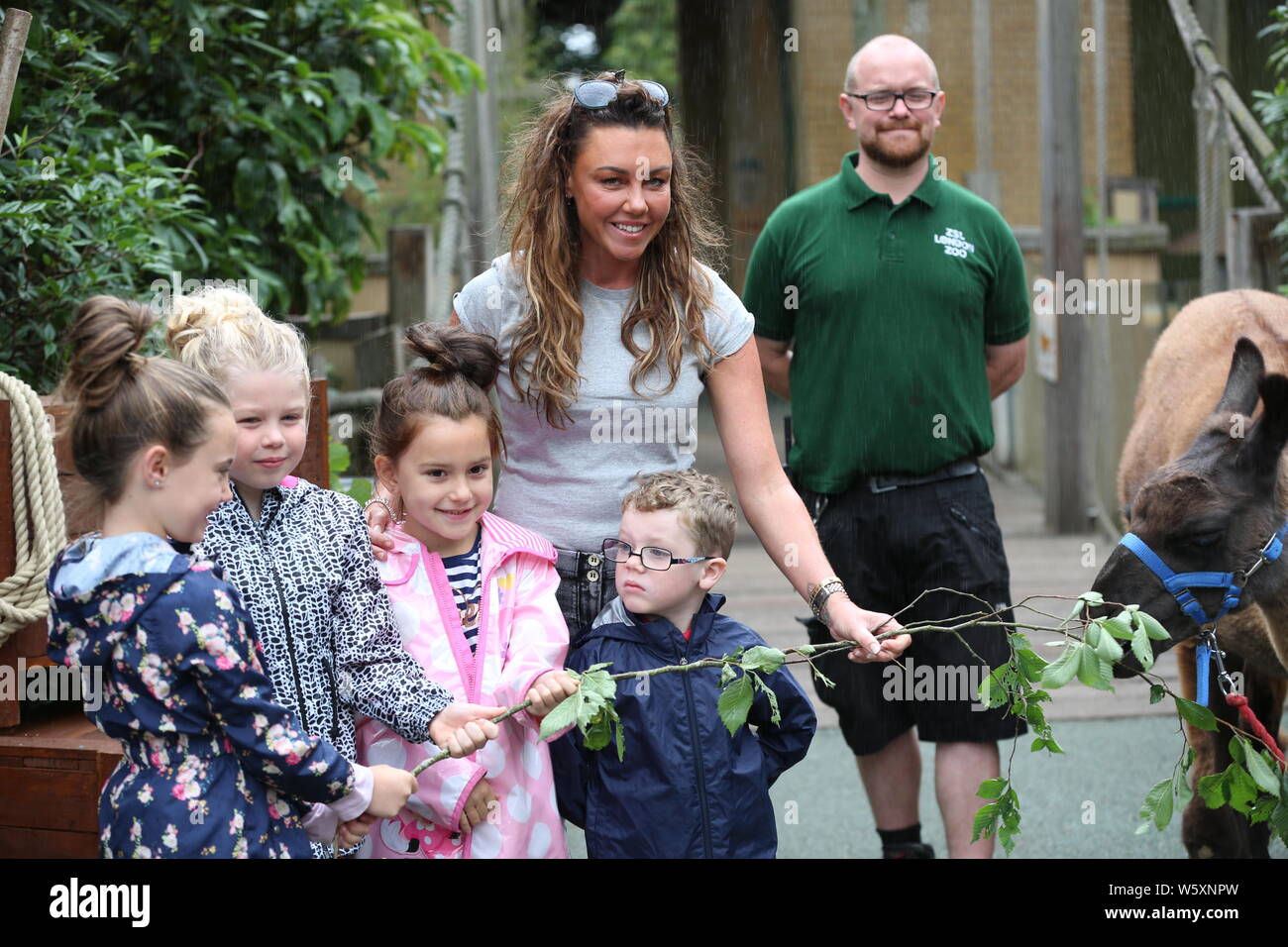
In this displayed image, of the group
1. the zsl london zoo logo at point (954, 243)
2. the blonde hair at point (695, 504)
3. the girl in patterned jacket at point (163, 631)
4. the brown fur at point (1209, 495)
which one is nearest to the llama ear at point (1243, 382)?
the brown fur at point (1209, 495)

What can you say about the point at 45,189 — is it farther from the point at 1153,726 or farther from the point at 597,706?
the point at 1153,726

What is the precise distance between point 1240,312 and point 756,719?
272 cm

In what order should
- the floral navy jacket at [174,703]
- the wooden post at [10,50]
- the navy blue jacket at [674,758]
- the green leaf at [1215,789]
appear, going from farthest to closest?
1. the wooden post at [10,50]
2. the green leaf at [1215,789]
3. the navy blue jacket at [674,758]
4. the floral navy jacket at [174,703]

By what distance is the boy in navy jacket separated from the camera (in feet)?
9.39

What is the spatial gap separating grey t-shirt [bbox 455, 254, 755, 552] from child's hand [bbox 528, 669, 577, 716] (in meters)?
0.47

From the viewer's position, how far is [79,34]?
473cm

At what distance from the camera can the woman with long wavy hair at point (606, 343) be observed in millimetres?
3049

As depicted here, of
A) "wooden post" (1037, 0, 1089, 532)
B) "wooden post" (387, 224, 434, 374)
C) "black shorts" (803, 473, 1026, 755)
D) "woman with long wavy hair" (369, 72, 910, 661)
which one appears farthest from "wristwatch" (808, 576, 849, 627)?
"wooden post" (1037, 0, 1089, 532)

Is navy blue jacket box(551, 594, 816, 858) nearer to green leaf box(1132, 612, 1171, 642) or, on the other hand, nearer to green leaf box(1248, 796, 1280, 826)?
green leaf box(1132, 612, 1171, 642)

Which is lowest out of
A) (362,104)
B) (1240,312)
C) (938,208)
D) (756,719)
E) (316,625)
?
(756,719)

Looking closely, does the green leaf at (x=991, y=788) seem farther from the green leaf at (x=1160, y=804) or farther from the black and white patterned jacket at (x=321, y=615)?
the black and white patterned jacket at (x=321, y=615)

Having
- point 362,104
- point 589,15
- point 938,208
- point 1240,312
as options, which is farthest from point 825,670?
point 589,15

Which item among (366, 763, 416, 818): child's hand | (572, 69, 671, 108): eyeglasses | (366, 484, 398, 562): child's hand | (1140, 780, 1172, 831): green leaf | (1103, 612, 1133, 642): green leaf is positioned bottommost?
(1140, 780, 1172, 831): green leaf

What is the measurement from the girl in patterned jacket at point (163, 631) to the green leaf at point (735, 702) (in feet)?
2.45
